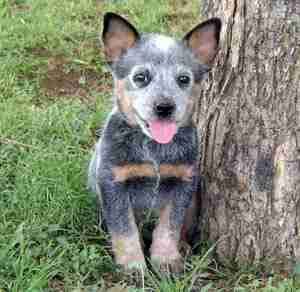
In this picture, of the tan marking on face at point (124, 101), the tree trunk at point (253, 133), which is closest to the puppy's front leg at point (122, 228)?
the tan marking on face at point (124, 101)

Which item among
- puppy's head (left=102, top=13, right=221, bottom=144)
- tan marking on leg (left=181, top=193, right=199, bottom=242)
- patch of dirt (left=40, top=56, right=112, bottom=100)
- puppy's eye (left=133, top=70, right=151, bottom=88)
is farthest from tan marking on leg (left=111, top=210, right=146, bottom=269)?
patch of dirt (left=40, top=56, right=112, bottom=100)

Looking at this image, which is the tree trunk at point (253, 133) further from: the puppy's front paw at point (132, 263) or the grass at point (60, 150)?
the puppy's front paw at point (132, 263)

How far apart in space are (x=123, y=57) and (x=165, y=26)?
3408 mm

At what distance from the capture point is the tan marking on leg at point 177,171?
413cm

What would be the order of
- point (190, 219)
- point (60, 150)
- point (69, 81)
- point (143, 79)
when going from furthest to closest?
point (69, 81) → point (60, 150) → point (190, 219) → point (143, 79)

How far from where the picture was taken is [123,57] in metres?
4.09

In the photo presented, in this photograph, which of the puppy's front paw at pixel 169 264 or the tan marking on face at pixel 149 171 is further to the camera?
the puppy's front paw at pixel 169 264

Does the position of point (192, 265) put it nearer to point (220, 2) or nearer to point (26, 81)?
point (220, 2)

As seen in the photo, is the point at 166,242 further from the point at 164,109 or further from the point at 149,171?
the point at 164,109

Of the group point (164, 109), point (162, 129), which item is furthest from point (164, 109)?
point (162, 129)

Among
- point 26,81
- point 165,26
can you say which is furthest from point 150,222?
point 165,26

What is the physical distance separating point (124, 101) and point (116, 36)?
36 cm

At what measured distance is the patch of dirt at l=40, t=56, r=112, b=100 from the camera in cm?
630

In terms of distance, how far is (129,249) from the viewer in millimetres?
4133
